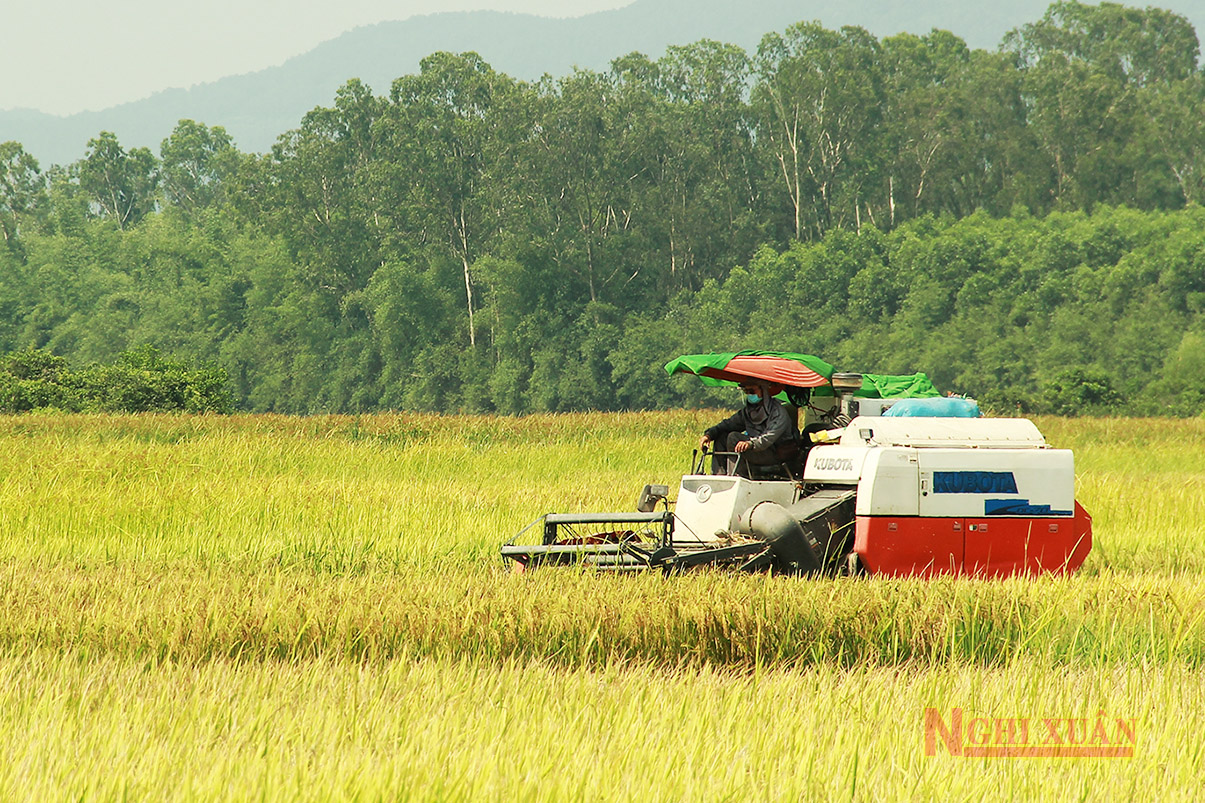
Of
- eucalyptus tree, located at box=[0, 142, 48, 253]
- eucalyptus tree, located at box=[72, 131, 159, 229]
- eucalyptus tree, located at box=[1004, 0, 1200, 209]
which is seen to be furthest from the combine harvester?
eucalyptus tree, located at box=[72, 131, 159, 229]

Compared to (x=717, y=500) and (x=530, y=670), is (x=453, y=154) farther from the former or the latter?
(x=530, y=670)

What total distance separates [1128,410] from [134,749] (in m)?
46.0

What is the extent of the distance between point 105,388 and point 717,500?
119 feet

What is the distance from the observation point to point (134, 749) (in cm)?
413

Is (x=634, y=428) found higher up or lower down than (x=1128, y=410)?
higher up

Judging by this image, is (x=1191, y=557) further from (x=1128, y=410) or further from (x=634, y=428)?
(x=1128, y=410)

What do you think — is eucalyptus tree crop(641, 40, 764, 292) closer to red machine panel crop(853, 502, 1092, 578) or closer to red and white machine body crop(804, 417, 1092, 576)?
red and white machine body crop(804, 417, 1092, 576)

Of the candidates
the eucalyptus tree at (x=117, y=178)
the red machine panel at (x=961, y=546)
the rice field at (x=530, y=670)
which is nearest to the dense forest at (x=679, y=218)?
the eucalyptus tree at (x=117, y=178)

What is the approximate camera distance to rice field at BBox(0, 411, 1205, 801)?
155 inches

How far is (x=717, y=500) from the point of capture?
362 inches

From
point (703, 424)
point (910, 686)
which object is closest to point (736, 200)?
point (703, 424)

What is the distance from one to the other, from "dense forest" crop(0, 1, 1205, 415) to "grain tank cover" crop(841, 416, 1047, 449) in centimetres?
4686

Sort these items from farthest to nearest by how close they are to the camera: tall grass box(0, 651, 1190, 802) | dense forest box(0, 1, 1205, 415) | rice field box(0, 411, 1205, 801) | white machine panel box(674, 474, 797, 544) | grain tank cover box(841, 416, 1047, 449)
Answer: dense forest box(0, 1, 1205, 415)
white machine panel box(674, 474, 797, 544)
grain tank cover box(841, 416, 1047, 449)
rice field box(0, 411, 1205, 801)
tall grass box(0, 651, 1190, 802)

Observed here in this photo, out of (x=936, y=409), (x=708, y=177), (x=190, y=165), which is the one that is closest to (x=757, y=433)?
(x=936, y=409)
